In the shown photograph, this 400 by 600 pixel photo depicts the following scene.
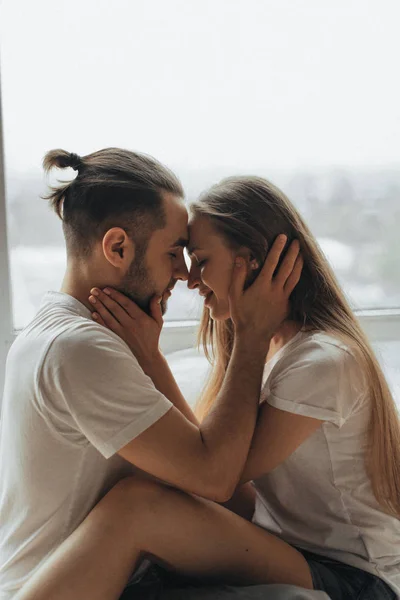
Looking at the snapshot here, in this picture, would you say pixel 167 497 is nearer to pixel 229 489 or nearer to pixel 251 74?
pixel 229 489

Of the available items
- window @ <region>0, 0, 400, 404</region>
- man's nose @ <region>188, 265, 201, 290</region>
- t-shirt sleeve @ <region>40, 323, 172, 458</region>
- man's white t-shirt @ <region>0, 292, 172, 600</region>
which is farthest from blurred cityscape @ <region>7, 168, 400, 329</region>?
t-shirt sleeve @ <region>40, 323, 172, 458</region>

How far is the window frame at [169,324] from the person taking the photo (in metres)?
2.12

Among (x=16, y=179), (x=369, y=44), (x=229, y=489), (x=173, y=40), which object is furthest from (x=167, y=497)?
(x=369, y=44)

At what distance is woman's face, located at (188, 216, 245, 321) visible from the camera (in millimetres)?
1435

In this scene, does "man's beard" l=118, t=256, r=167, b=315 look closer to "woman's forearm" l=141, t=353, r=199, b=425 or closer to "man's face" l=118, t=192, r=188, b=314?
"man's face" l=118, t=192, r=188, b=314

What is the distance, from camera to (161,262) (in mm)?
1390

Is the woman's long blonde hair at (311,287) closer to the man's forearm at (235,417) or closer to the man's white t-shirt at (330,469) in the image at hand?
the man's white t-shirt at (330,469)

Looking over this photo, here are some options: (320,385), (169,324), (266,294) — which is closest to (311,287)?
(266,294)

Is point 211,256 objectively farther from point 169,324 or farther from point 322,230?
point 322,230

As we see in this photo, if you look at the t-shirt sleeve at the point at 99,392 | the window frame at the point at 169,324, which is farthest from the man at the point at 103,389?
the window frame at the point at 169,324

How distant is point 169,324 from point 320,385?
101 cm

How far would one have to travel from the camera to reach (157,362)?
1.43 meters

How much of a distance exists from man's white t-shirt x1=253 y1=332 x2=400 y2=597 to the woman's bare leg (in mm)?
83

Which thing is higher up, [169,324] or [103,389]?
[103,389]
